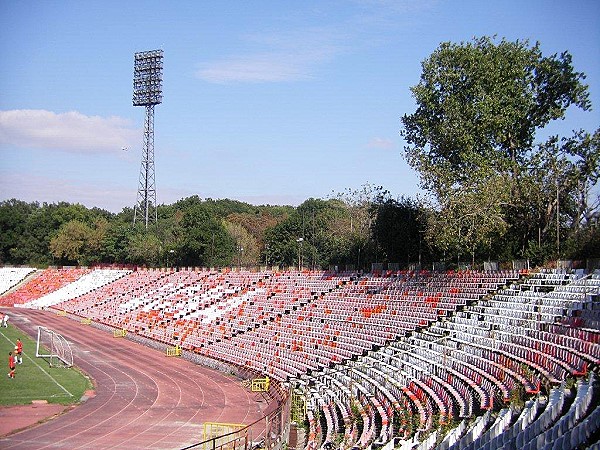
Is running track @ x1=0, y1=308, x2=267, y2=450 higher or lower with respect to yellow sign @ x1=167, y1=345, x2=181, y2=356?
lower

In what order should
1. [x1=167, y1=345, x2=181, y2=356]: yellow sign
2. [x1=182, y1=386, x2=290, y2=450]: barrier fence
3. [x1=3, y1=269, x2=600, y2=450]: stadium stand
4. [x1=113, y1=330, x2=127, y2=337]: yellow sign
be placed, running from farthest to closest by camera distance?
[x1=113, y1=330, x2=127, y2=337]: yellow sign < [x1=167, y1=345, x2=181, y2=356]: yellow sign < [x1=182, y1=386, x2=290, y2=450]: barrier fence < [x1=3, y1=269, x2=600, y2=450]: stadium stand

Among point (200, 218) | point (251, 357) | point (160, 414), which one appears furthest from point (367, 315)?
point (200, 218)

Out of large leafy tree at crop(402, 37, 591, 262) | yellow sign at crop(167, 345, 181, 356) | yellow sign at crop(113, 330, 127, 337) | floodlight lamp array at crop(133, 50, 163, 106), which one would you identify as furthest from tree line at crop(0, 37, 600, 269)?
floodlight lamp array at crop(133, 50, 163, 106)

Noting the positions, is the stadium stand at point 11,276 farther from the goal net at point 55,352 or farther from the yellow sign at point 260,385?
the yellow sign at point 260,385

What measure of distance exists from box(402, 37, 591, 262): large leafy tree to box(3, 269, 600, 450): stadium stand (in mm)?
7039

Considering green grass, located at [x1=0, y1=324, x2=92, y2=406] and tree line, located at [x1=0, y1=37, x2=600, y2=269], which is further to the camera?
tree line, located at [x1=0, y1=37, x2=600, y2=269]

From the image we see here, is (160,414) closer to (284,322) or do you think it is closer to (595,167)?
(284,322)

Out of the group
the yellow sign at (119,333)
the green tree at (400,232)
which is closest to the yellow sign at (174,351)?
the yellow sign at (119,333)

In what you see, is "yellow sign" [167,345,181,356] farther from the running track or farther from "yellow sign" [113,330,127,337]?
"yellow sign" [113,330,127,337]

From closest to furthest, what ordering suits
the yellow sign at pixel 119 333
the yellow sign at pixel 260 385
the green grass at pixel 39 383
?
the green grass at pixel 39 383 < the yellow sign at pixel 260 385 < the yellow sign at pixel 119 333

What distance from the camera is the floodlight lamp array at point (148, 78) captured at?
80312 millimetres

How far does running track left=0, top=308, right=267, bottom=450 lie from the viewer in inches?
940

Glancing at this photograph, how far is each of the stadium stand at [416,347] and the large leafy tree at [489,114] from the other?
704 cm

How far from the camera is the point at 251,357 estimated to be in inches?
1513
